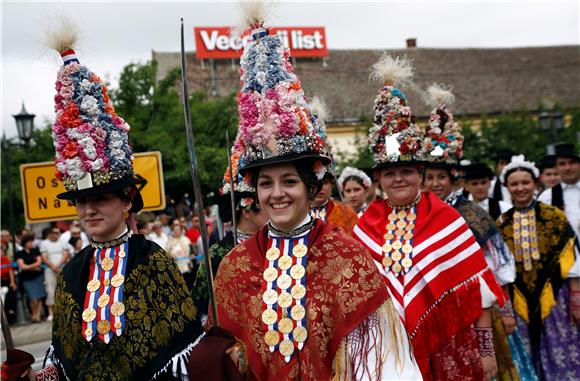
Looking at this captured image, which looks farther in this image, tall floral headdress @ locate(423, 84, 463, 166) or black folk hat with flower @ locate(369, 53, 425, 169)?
tall floral headdress @ locate(423, 84, 463, 166)

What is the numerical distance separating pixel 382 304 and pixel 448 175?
11.2 feet

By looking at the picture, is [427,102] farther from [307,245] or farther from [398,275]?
[307,245]

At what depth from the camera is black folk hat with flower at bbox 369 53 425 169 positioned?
5281 mm

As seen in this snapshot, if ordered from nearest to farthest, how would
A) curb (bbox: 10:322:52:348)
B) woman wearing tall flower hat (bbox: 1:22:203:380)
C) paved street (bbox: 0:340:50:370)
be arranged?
woman wearing tall flower hat (bbox: 1:22:203:380), paved street (bbox: 0:340:50:370), curb (bbox: 10:322:52:348)

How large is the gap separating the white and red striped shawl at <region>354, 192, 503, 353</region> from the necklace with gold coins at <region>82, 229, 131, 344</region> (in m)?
2.07

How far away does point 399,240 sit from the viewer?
5301mm

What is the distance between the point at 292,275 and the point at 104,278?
3.76 feet

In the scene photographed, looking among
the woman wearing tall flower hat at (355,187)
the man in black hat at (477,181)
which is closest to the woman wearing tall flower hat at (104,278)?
the man in black hat at (477,181)

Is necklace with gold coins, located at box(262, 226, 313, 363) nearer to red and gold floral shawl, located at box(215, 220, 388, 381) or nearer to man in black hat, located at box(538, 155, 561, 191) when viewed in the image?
red and gold floral shawl, located at box(215, 220, 388, 381)

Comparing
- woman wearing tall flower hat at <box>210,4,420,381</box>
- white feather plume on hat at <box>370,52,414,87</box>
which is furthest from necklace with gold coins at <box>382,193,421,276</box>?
woman wearing tall flower hat at <box>210,4,420,381</box>

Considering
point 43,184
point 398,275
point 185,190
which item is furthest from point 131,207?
point 185,190

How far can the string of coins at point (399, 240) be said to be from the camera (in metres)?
5.23

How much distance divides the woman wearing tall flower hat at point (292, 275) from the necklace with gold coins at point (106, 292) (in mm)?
595

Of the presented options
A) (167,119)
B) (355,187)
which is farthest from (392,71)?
(167,119)
